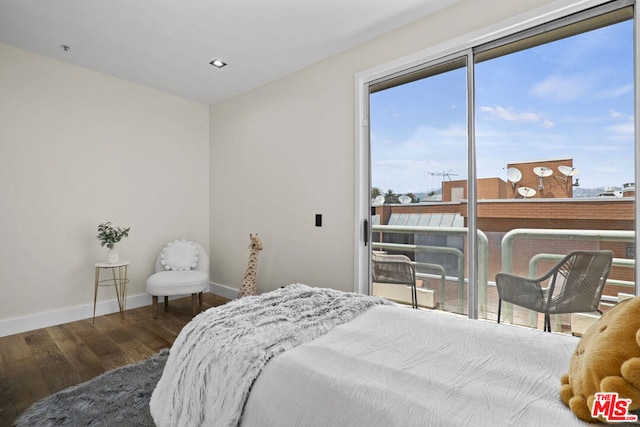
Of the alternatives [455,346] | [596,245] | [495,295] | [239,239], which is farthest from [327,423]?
[239,239]

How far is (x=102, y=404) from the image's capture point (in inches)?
73.5

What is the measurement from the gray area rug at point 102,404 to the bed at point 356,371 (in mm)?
481

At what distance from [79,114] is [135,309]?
219 centimetres

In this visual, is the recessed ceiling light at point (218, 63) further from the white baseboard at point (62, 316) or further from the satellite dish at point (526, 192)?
the satellite dish at point (526, 192)

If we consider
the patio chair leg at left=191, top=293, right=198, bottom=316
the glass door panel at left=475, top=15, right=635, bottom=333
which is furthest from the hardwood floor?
the glass door panel at left=475, top=15, right=635, bottom=333

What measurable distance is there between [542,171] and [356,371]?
71.6 inches

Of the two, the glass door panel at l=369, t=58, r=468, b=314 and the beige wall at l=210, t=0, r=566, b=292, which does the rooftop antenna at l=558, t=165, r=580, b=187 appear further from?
the beige wall at l=210, t=0, r=566, b=292

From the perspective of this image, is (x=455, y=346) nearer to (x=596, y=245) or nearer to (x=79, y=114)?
(x=596, y=245)

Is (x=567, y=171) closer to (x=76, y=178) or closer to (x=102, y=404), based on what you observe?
(x=102, y=404)

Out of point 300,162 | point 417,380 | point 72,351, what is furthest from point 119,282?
point 417,380

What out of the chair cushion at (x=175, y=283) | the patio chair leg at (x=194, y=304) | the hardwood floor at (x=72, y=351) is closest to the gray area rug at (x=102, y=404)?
the hardwood floor at (x=72, y=351)

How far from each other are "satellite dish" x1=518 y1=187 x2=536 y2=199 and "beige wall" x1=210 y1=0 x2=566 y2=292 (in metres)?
1.13

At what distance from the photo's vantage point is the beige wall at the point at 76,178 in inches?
117

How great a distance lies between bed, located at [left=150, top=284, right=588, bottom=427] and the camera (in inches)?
35.1
